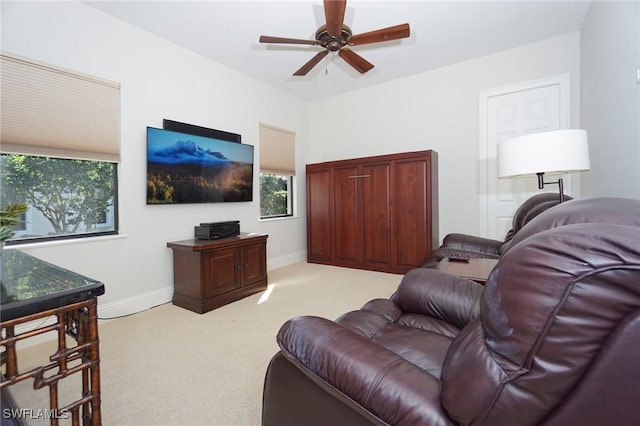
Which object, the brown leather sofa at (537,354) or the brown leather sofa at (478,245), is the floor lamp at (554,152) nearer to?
the brown leather sofa at (478,245)

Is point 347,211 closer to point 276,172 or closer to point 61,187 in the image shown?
point 276,172

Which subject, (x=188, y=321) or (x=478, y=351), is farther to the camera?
(x=188, y=321)

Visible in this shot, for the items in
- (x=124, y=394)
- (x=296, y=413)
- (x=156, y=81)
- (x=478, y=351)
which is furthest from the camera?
(x=156, y=81)

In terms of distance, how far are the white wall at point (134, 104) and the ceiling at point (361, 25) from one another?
221mm

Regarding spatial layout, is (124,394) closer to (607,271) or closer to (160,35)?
(607,271)

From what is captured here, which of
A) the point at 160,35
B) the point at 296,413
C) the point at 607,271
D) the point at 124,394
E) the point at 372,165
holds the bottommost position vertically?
the point at 124,394

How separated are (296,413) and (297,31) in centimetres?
339

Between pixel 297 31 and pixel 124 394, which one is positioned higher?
pixel 297 31

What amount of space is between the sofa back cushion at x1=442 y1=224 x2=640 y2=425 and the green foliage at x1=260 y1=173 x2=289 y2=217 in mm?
4030

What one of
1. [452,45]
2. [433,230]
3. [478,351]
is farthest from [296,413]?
[452,45]

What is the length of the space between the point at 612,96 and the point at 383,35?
1.88 metres

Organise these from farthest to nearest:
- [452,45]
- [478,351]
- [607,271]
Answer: [452,45]
[478,351]
[607,271]

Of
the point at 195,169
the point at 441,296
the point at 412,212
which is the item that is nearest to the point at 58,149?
the point at 195,169

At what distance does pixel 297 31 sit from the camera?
3115 millimetres
